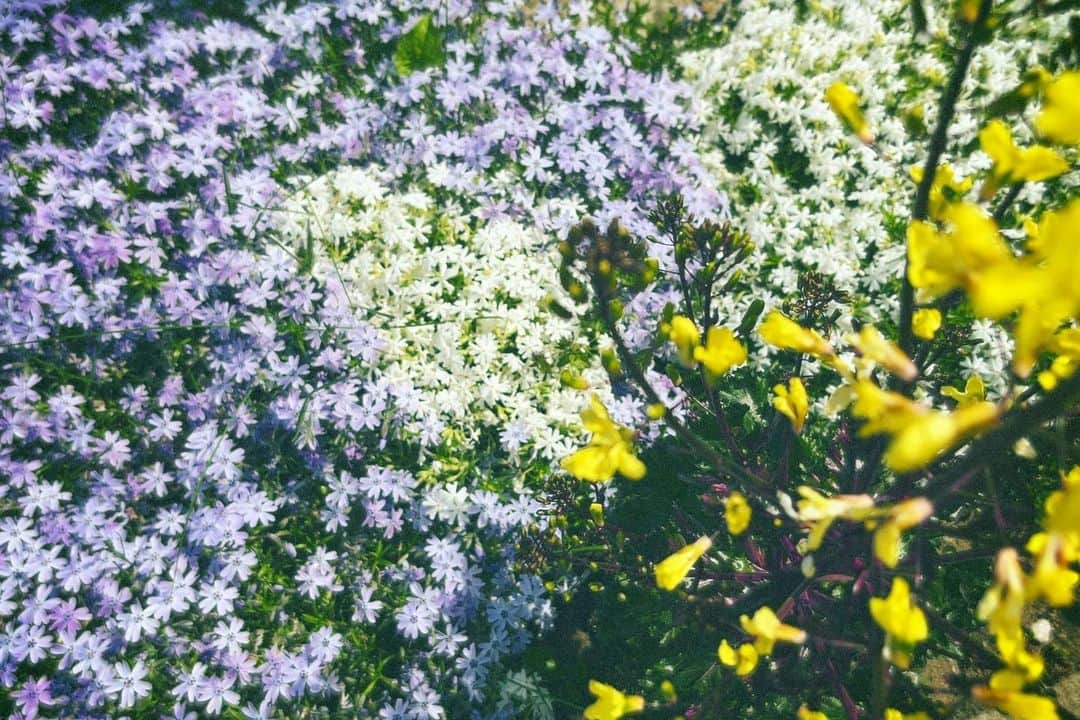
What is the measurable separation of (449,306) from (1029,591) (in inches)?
109

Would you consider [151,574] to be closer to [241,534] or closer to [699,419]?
[241,534]

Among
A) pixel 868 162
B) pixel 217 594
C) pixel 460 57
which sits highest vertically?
pixel 460 57

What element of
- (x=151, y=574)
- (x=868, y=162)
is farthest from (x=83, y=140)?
(x=868, y=162)

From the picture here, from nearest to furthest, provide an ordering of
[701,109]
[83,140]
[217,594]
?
[217,594] < [83,140] < [701,109]

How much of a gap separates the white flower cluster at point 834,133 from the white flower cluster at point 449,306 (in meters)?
1.18

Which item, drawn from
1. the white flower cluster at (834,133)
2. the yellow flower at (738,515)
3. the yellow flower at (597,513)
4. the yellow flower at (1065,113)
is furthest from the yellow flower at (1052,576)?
the white flower cluster at (834,133)

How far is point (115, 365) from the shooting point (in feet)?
11.4

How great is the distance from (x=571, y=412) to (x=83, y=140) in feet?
10.2

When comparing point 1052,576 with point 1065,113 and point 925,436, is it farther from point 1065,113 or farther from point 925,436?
point 1065,113

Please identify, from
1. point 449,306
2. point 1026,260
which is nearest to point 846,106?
point 1026,260

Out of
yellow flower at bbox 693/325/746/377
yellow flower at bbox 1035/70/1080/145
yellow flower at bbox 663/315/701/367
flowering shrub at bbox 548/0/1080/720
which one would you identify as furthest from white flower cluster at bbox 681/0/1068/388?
yellow flower at bbox 1035/70/1080/145

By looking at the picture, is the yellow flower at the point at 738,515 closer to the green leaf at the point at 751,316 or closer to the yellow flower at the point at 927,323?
the yellow flower at the point at 927,323

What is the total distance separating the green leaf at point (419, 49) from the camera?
160 inches

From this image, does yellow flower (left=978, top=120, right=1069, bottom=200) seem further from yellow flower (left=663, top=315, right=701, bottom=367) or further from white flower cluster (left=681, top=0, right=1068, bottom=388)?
white flower cluster (left=681, top=0, right=1068, bottom=388)
